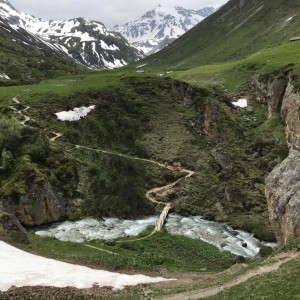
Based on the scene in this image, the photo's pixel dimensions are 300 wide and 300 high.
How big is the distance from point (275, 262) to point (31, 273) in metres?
22.1

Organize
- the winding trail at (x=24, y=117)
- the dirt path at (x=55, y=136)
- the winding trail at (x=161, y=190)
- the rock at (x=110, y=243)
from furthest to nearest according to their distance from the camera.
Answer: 1. the winding trail at (x=24, y=117)
2. the dirt path at (x=55, y=136)
3. the winding trail at (x=161, y=190)
4. the rock at (x=110, y=243)

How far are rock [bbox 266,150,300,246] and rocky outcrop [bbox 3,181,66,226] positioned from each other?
32101mm

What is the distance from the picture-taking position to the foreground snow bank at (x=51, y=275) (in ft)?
127

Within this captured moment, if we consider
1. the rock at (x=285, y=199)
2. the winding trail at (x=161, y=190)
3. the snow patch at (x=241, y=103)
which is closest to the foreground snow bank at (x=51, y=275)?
the rock at (x=285, y=199)

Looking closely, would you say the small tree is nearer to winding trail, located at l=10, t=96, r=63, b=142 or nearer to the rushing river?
winding trail, located at l=10, t=96, r=63, b=142

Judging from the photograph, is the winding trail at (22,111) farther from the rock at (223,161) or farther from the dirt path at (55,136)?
the rock at (223,161)

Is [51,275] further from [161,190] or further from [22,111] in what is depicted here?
[22,111]

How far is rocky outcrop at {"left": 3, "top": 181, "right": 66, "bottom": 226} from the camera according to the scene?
6444cm

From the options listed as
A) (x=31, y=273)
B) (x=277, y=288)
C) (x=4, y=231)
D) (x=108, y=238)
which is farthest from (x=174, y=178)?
(x=277, y=288)

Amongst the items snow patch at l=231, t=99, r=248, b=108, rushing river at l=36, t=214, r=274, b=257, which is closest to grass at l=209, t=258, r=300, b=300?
rushing river at l=36, t=214, r=274, b=257

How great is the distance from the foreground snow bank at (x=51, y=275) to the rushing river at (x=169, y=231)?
47.6 feet

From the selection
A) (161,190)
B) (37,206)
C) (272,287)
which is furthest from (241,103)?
(272,287)

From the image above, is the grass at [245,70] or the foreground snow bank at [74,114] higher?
the grass at [245,70]

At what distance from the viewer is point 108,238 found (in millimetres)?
60531
